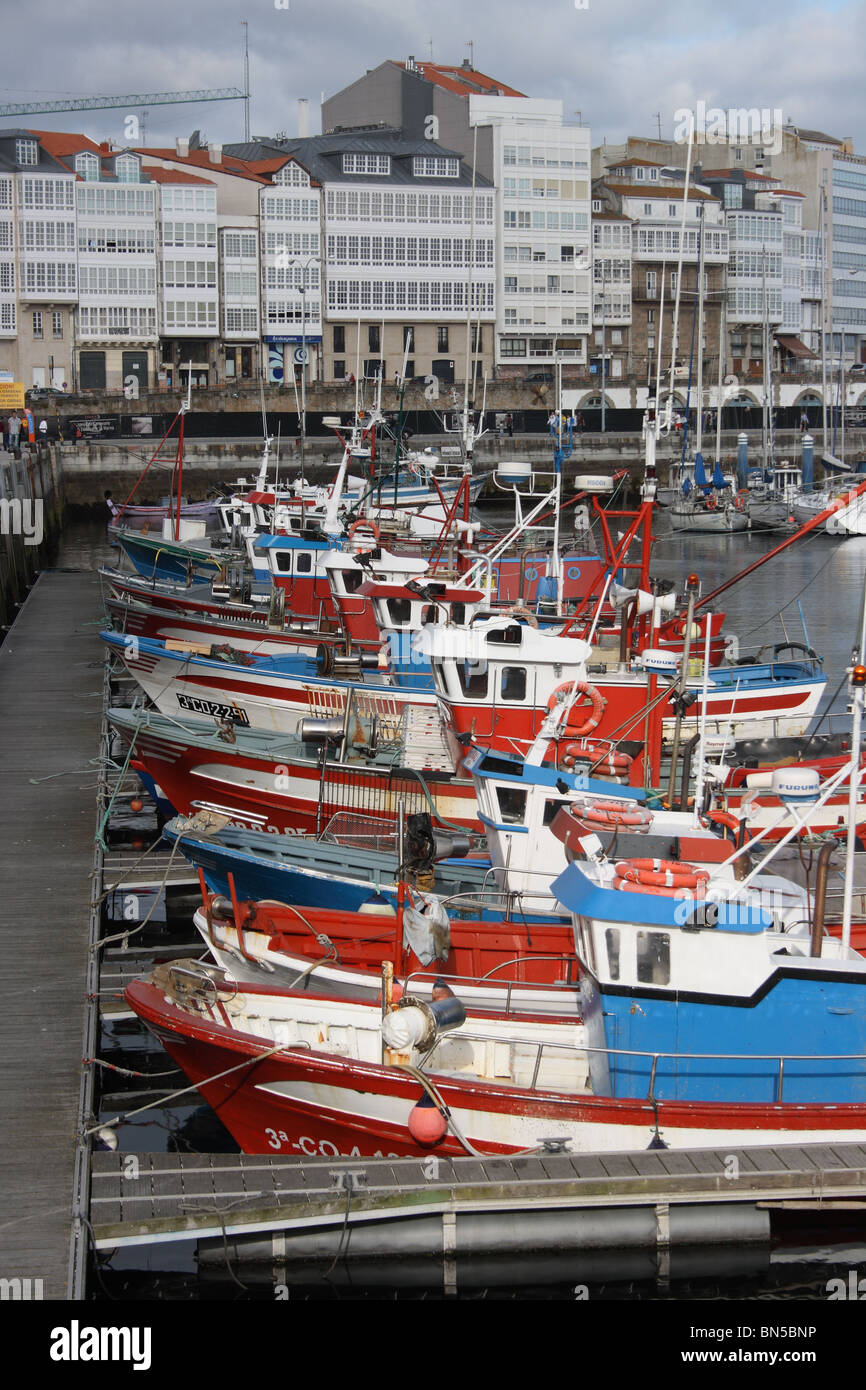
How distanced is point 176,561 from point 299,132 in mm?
60507

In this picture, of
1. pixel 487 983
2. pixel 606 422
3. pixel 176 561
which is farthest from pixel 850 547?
pixel 487 983

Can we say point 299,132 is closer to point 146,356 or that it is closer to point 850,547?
point 146,356

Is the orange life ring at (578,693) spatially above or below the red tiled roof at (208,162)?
below

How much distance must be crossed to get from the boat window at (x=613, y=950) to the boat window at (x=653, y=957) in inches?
5.7

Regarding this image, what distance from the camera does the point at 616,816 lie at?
12.3 metres

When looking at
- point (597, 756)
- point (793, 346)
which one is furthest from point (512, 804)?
point (793, 346)

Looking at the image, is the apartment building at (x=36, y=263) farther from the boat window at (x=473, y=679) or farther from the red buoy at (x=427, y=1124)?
the red buoy at (x=427, y=1124)

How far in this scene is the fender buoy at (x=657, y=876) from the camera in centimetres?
1117

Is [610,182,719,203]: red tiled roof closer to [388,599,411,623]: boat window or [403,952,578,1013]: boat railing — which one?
[388,599,411,623]: boat window

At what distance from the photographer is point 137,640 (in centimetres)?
2411

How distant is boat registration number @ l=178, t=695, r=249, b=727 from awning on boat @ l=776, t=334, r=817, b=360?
82820 mm

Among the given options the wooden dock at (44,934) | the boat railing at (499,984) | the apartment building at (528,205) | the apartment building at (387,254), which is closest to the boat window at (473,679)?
the wooden dock at (44,934)

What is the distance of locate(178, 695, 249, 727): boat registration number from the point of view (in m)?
23.1

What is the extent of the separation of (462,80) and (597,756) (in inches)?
3292
